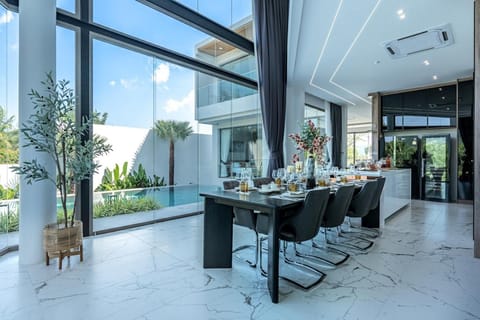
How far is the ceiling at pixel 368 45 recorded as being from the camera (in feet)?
12.8

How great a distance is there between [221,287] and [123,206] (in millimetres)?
2955

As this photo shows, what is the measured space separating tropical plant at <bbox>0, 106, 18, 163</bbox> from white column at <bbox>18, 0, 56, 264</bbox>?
556 millimetres

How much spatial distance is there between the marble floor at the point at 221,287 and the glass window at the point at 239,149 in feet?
9.16

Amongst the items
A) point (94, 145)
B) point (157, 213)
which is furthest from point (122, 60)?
point (157, 213)

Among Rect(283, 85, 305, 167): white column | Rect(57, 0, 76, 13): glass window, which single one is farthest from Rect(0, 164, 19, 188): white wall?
Rect(283, 85, 305, 167): white column

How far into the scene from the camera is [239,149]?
20.9 ft

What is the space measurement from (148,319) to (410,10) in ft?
16.5

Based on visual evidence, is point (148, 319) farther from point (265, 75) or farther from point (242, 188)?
point (265, 75)

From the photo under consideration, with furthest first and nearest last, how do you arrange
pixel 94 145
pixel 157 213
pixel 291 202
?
pixel 157 213 → pixel 94 145 → pixel 291 202

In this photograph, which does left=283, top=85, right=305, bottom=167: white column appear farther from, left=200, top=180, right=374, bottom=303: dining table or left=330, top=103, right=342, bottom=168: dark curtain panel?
left=200, top=180, right=374, bottom=303: dining table

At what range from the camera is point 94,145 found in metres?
3.11

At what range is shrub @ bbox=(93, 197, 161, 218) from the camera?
165 inches

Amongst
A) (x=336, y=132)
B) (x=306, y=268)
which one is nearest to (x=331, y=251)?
(x=306, y=268)

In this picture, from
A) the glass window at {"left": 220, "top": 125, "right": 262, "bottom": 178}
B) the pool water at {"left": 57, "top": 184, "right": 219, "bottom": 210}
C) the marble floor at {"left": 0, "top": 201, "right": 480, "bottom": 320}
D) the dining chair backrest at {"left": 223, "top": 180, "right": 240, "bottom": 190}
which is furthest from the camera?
the glass window at {"left": 220, "top": 125, "right": 262, "bottom": 178}
